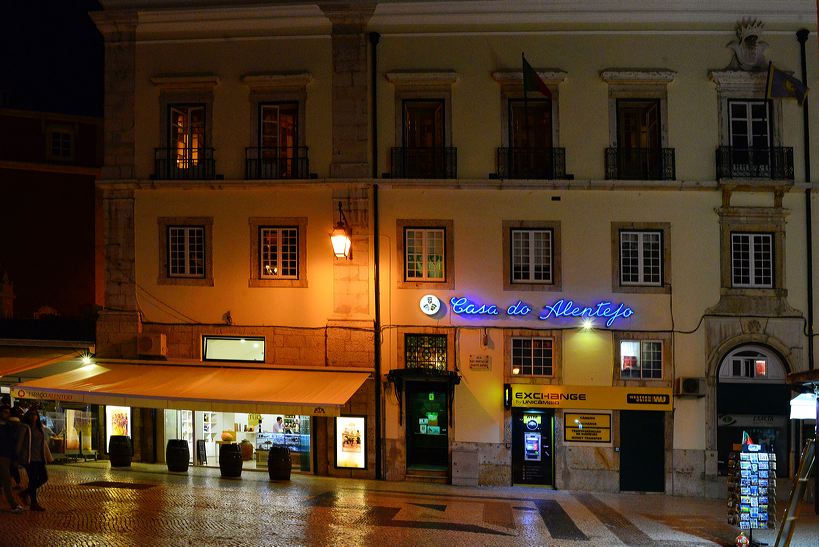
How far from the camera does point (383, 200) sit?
56.1 feet

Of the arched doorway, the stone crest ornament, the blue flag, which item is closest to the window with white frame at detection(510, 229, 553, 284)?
the arched doorway

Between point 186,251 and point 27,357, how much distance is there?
5.25 meters

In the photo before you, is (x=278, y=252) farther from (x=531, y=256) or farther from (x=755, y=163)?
(x=755, y=163)

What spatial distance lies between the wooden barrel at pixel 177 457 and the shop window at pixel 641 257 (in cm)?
1077

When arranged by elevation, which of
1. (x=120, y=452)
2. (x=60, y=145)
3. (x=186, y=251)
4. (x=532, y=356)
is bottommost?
(x=120, y=452)

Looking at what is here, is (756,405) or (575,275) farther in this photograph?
(575,275)

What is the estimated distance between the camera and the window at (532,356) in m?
17.0

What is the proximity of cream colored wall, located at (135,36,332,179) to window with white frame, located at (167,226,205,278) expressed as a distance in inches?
63.9

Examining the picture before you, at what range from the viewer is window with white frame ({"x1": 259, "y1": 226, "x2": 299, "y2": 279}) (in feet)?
57.1

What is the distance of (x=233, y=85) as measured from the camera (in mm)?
17688

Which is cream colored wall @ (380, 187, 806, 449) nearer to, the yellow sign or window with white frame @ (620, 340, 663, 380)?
window with white frame @ (620, 340, 663, 380)

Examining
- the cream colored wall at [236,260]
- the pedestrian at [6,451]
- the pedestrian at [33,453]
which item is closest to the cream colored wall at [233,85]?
the cream colored wall at [236,260]

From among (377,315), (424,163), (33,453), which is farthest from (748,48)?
(33,453)

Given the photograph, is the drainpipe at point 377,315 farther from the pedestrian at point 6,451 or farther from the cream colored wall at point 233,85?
the pedestrian at point 6,451
